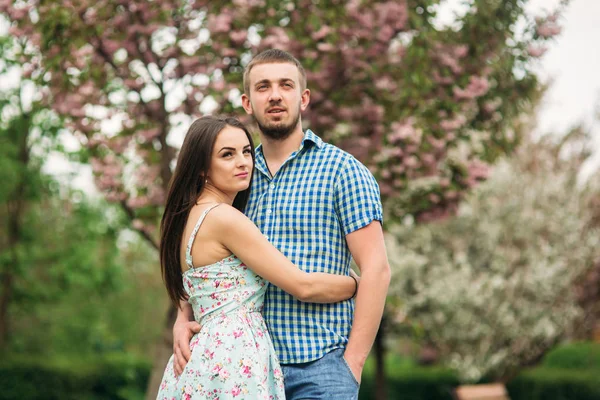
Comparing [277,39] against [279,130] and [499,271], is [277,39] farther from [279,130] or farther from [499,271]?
[499,271]

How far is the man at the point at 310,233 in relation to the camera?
328 cm

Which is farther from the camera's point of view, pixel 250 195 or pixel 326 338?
pixel 250 195

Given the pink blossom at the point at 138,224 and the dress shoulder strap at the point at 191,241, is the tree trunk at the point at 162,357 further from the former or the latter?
the dress shoulder strap at the point at 191,241

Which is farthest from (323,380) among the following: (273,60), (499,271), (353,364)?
(499,271)

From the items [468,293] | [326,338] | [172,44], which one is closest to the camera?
[326,338]

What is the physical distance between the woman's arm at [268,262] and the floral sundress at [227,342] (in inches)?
3.6

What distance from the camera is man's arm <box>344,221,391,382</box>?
129 inches

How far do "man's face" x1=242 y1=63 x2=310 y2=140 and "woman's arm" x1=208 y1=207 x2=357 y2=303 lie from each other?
1.58ft

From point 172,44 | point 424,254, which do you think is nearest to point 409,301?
point 424,254

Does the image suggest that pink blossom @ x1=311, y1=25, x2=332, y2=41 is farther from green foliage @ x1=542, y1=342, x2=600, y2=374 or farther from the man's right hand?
green foliage @ x1=542, y1=342, x2=600, y2=374

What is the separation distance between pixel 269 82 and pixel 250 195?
53 centimetres

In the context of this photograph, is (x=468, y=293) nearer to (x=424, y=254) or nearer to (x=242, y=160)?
(x=424, y=254)

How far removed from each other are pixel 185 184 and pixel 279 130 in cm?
48

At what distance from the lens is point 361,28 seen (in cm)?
841
